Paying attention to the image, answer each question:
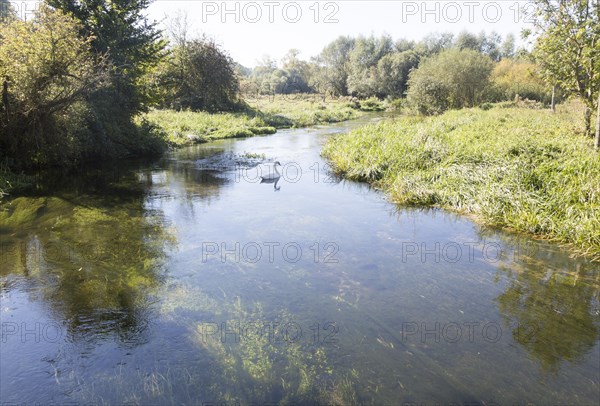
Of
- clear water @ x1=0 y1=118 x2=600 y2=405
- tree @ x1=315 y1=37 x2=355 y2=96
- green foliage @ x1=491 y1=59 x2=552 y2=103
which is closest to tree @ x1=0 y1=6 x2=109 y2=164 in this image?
clear water @ x1=0 y1=118 x2=600 y2=405

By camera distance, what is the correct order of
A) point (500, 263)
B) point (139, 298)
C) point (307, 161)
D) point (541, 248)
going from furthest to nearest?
point (307, 161), point (541, 248), point (500, 263), point (139, 298)

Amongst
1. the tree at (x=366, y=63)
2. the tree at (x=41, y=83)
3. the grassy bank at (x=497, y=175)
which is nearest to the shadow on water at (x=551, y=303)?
the grassy bank at (x=497, y=175)

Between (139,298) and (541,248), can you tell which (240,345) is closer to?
(139,298)

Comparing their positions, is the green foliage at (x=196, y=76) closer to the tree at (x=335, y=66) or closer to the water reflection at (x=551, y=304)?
the water reflection at (x=551, y=304)

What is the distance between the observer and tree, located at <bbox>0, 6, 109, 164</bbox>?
10.8 metres

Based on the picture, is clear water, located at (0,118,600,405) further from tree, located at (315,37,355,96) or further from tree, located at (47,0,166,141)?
tree, located at (315,37,355,96)

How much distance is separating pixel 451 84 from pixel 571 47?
1646 cm

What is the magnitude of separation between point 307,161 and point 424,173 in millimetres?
6017

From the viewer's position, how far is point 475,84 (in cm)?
3000

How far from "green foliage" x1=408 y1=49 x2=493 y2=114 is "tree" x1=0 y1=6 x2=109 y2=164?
2365 centimetres

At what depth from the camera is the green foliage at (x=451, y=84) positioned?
96.2 feet

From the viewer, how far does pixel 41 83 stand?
11.1 metres

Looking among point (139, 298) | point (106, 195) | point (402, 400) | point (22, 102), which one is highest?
point (22, 102)

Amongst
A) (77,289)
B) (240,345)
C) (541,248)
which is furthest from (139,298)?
(541,248)
